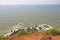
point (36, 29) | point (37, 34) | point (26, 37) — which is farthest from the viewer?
point (36, 29)

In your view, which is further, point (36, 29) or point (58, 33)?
point (36, 29)

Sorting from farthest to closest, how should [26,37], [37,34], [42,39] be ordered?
[37,34], [26,37], [42,39]

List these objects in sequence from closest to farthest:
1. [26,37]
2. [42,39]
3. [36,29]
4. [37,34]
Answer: [42,39], [26,37], [37,34], [36,29]

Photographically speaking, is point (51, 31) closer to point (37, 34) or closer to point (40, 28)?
point (37, 34)

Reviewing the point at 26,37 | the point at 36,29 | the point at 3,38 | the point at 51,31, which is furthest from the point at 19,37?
the point at 36,29

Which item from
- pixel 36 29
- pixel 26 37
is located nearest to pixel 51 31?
pixel 26 37

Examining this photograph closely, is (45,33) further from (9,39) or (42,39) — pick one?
(9,39)

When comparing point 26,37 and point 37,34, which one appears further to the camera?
point 37,34

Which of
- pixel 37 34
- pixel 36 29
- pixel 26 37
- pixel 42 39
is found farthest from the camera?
pixel 36 29
